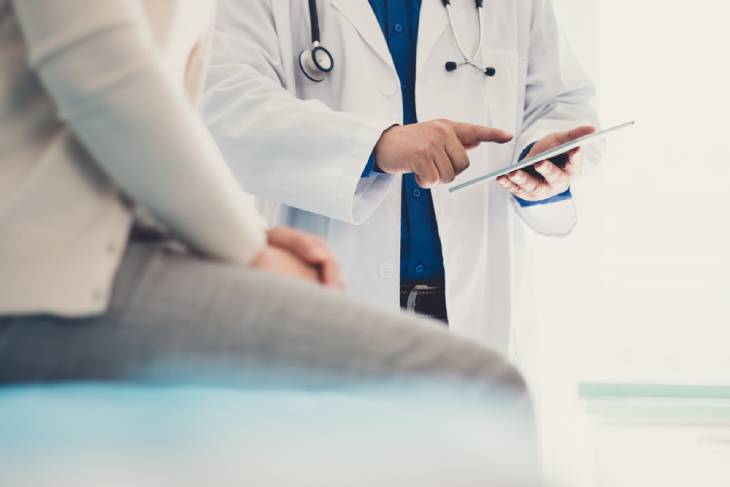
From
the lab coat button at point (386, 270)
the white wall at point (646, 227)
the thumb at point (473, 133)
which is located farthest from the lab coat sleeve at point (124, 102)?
the white wall at point (646, 227)

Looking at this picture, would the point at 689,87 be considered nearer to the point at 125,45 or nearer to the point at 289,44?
the point at 289,44

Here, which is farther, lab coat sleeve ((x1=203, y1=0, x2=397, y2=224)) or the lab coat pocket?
the lab coat pocket

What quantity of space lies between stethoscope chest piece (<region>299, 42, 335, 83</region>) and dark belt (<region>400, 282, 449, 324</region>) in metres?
0.38

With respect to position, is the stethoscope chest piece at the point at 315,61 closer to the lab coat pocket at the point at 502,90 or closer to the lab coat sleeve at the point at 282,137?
the lab coat sleeve at the point at 282,137

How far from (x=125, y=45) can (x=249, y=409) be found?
0.20 m

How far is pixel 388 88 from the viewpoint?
3.72ft

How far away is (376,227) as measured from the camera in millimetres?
1102

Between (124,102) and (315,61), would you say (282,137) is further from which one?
(124,102)

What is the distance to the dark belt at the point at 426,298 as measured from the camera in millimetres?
1123

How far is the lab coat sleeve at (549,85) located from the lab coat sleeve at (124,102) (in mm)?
907

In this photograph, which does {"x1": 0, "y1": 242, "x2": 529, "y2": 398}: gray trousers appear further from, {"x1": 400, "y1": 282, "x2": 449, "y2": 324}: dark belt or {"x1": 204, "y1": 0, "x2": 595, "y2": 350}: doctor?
{"x1": 400, "y1": 282, "x2": 449, "y2": 324}: dark belt

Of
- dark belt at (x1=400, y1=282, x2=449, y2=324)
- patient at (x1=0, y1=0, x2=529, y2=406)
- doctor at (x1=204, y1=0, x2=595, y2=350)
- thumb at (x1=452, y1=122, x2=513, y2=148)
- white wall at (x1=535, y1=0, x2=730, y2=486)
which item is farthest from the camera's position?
white wall at (x1=535, y1=0, x2=730, y2=486)

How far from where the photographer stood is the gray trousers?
0.34 m

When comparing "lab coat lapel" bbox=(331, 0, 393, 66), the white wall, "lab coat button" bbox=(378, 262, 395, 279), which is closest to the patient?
"lab coat button" bbox=(378, 262, 395, 279)
